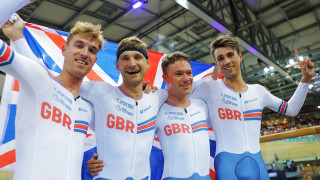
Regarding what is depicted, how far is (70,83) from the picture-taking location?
216 cm

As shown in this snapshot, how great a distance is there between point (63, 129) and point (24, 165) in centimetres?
35

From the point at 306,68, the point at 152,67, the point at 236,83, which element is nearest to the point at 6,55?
the point at 236,83

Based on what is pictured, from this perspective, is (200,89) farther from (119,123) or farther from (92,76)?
(92,76)

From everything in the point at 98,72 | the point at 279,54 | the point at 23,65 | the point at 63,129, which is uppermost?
the point at 279,54

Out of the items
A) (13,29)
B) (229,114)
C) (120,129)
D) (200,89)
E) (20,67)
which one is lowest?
(120,129)

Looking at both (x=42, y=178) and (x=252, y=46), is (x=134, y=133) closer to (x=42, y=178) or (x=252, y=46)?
(x=42, y=178)

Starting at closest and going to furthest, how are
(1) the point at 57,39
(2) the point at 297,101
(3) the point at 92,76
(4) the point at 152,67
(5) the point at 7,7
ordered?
(5) the point at 7,7
(2) the point at 297,101
(1) the point at 57,39
(3) the point at 92,76
(4) the point at 152,67

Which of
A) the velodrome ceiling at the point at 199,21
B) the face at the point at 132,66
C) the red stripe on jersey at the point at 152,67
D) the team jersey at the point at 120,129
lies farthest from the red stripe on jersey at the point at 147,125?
the velodrome ceiling at the point at 199,21

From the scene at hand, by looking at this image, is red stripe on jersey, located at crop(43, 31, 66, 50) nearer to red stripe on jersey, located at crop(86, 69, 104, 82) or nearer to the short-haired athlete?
red stripe on jersey, located at crop(86, 69, 104, 82)

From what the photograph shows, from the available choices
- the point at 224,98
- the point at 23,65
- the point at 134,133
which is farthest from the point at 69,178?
the point at 224,98

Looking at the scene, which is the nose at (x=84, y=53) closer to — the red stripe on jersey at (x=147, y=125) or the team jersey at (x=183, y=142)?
the red stripe on jersey at (x=147, y=125)

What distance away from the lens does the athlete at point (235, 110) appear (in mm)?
2635

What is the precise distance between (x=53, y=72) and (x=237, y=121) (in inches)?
91.3

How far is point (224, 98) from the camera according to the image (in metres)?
2.92
